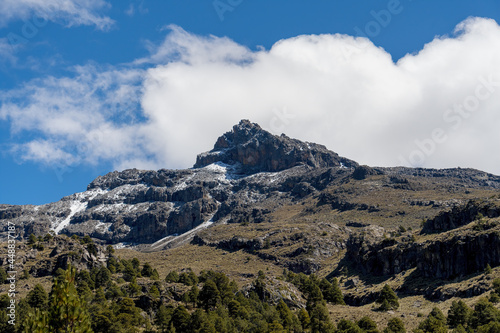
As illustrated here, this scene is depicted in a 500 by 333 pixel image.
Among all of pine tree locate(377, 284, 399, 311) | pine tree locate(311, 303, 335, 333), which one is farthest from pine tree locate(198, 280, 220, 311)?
pine tree locate(377, 284, 399, 311)

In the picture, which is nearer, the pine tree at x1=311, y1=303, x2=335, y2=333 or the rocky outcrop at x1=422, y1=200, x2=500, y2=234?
the pine tree at x1=311, y1=303, x2=335, y2=333

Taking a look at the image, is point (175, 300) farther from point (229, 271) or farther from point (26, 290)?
point (229, 271)

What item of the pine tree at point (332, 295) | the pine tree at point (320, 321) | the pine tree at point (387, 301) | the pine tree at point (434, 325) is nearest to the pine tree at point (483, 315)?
the pine tree at point (434, 325)

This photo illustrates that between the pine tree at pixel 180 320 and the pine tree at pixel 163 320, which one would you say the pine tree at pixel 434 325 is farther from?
the pine tree at pixel 163 320

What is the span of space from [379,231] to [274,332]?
9828 centimetres

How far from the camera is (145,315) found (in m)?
77.5

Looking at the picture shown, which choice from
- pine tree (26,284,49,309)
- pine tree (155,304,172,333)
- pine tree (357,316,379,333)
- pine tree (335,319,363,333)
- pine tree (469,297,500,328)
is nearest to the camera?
pine tree (469,297,500,328)

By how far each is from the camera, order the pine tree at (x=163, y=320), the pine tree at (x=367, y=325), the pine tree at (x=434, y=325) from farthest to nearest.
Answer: the pine tree at (x=163, y=320) → the pine tree at (x=367, y=325) → the pine tree at (x=434, y=325)

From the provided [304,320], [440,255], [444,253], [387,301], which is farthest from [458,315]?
[440,255]

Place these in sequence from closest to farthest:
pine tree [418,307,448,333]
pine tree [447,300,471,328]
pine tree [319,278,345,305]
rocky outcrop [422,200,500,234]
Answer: pine tree [418,307,448,333], pine tree [447,300,471,328], pine tree [319,278,345,305], rocky outcrop [422,200,500,234]

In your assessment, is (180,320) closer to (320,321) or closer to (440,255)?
(320,321)

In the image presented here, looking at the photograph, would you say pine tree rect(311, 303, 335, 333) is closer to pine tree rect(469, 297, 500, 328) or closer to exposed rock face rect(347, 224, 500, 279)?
pine tree rect(469, 297, 500, 328)

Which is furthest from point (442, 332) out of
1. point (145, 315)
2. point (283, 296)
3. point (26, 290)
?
point (26, 290)

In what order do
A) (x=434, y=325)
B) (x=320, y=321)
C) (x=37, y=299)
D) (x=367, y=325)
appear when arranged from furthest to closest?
(x=37, y=299)
(x=320, y=321)
(x=367, y=325)
(x=434, y=325)
